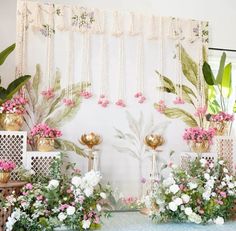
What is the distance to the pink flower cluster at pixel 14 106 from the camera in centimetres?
253

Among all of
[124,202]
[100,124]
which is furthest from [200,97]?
[124,202]

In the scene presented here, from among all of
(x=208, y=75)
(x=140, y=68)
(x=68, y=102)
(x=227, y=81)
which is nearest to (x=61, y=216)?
(x=68, y=102)

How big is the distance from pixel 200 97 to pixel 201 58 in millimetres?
372

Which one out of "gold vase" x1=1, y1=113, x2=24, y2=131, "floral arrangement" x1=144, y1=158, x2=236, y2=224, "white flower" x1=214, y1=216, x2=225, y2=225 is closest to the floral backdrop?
"gold vase" x1=1, y1=113, x2=24, y2=131

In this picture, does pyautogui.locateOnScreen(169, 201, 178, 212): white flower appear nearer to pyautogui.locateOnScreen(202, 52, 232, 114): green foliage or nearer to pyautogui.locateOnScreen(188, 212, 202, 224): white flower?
pyautogui.locateOnScreen(188, 212, 202, 224): white flower

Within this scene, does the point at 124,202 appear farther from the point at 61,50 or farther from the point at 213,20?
the point at 213,20

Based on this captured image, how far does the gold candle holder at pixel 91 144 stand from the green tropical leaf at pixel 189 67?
105cm

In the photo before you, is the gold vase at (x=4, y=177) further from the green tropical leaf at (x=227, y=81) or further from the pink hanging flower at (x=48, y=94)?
the green tropical leaf at (x=227, y=81)

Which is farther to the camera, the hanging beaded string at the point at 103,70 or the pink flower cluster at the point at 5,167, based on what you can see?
the hanging beaded string at the point at 103,70

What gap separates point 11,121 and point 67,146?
1.70ft

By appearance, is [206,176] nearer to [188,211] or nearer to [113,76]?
[188,211]

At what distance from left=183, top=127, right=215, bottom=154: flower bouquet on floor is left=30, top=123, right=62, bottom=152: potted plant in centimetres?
114

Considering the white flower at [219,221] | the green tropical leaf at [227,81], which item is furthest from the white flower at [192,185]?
the green tropical leaf at [227,81]

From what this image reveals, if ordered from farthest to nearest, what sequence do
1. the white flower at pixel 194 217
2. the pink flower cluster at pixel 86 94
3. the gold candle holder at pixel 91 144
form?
the pink flower cluster at pixel 86 94
the gold candle holder at pixel 91 144
the white flower at pixel 194 217
